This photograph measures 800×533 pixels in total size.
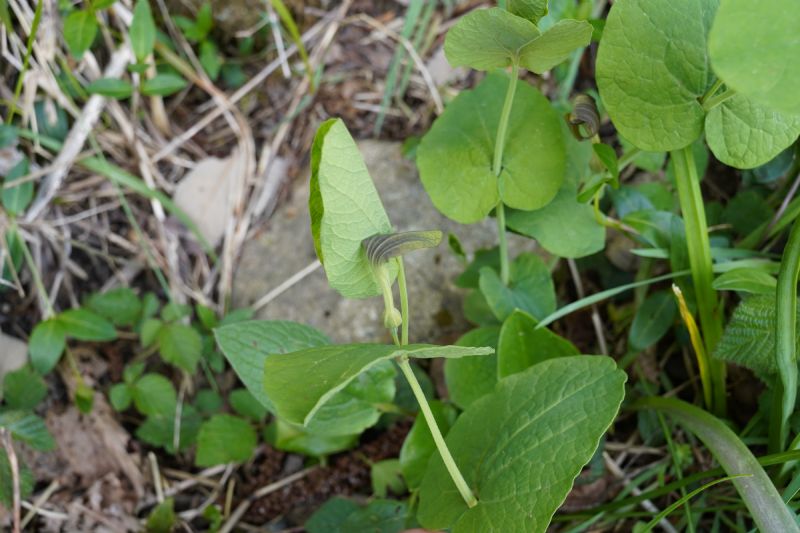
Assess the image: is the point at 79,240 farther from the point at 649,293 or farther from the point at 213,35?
the point at 649,293

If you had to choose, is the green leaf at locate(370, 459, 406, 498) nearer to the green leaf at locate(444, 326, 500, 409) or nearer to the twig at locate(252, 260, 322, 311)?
the green leaf at locate(444, 326, 500, 409)

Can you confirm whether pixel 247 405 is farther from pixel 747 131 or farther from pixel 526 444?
pixel 747 131

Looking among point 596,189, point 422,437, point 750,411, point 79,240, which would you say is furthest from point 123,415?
point 750,411

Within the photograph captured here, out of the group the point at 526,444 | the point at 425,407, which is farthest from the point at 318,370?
the point at 526,444

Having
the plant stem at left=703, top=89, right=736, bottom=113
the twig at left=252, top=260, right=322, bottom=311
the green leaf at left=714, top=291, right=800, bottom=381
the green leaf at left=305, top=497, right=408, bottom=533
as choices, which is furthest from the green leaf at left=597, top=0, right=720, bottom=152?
the twig at left=252, top=260, right=322, bottom=311

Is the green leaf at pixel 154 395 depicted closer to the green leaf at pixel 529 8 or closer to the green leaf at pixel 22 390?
the green leaf at pixel 22 390
